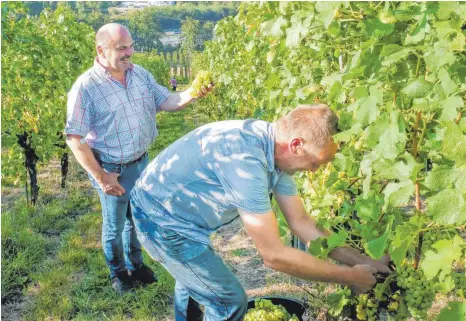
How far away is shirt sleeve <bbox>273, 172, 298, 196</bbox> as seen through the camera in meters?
2.46

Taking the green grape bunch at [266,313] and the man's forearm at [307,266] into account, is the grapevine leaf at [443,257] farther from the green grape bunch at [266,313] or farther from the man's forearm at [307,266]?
the green grape bunch at [266,313]

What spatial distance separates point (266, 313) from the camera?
283cm

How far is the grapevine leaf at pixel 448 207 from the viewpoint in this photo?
4.75 feet

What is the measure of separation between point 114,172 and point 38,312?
113 centimetres

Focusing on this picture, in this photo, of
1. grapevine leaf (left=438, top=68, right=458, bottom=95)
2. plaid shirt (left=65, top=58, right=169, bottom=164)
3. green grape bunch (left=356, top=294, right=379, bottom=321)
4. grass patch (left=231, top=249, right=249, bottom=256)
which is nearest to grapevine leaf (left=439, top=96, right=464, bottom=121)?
grapevine leaf (left=438, top=68, right=458, bottom=95)

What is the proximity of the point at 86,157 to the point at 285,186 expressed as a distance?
1.59 meters

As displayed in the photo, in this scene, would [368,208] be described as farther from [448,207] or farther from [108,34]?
[108,34]

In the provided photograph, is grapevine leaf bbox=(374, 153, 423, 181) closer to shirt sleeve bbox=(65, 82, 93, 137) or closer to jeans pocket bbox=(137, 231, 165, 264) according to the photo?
jeans pocket bbox=(137, 231, 165, 264)

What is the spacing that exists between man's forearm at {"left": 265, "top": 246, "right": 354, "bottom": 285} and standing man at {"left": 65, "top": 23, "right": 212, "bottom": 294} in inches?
68.4

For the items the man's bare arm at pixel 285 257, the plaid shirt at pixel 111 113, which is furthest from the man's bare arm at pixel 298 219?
the plaid shirt at pixel 111 113

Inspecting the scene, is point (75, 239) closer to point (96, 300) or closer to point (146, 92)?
point (96, 300)

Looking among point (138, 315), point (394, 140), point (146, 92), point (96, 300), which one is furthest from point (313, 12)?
point (96, 300)

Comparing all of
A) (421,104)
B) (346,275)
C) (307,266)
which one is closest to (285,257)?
(307,266)

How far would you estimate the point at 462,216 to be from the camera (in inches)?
56.7
